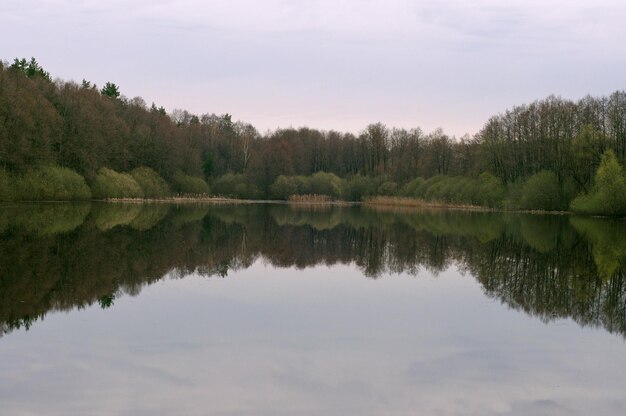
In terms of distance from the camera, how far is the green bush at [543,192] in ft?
214

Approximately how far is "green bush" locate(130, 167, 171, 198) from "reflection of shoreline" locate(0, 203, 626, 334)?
43.1 metres

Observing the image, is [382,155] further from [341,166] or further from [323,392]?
[323,392]

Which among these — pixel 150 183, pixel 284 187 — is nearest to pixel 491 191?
pixel 284 187

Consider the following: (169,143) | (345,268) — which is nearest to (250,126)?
(169,143)

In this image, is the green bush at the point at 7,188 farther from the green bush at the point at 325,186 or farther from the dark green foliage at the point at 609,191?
the green bush at the point at 325,186

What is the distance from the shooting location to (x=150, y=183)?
80.9 m

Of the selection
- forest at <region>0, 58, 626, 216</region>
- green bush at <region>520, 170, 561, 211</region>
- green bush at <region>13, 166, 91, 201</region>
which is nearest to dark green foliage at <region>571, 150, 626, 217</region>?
forest at <region>0, 58, 626, 216</region>

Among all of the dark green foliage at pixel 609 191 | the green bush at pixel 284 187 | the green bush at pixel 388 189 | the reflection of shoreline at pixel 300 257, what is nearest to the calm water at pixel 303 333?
the reflection of shoreline at pixel 300 257

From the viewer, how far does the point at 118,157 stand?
77625mm

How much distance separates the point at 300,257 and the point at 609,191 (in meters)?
38.6

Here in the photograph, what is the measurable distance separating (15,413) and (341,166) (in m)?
112

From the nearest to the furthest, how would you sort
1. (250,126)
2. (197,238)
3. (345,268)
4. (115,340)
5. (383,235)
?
(115,340)
(345,268)
(197,238)
(383,235)
(250,126)

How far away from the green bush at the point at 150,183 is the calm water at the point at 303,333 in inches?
2232

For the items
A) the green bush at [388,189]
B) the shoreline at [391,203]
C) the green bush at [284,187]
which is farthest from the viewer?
the green bush at [284,187]
